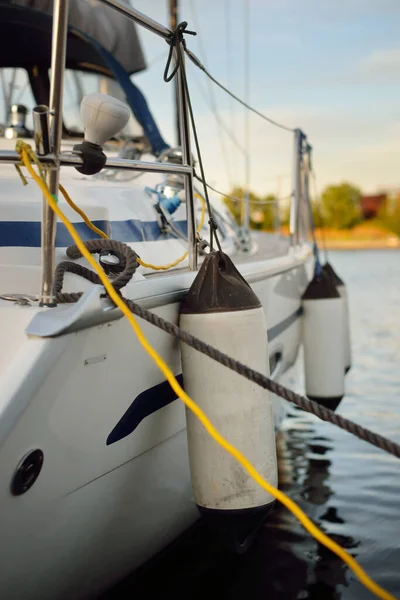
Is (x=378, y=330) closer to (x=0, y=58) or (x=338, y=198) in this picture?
(x=0, y=58)

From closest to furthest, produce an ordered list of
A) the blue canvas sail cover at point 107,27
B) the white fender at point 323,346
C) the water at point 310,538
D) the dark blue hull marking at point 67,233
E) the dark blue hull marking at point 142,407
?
the dark blue hull marking at point 142,407 → the dark blue hull marking at point 67,233 → the water at point 310,538 → the blue canvas sail cover at point 107,27 → the white fender at point 323,346

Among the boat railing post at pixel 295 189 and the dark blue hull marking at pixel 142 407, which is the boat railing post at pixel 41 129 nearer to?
the dark blue hull marking at pixel 142 407

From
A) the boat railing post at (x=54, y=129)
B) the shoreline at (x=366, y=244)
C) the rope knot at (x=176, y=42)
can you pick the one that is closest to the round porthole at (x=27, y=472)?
the boat railing post at (x=54, y=129)

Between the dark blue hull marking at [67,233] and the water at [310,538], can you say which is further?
the water at [310,538]

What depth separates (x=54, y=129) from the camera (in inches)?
78.1

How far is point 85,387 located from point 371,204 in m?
96.2

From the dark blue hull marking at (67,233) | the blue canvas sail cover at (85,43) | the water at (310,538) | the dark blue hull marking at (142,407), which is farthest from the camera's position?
the blue canvas sail cover at (85,43)

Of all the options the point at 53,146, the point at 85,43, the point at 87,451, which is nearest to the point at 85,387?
the point at 87,451

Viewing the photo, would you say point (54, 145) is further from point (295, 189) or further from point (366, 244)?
point (366, 244)

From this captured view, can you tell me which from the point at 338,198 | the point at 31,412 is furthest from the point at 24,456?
the point at 338,198

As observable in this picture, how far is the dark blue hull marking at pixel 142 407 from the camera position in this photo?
7.47 ft

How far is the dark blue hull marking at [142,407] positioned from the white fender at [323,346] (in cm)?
233

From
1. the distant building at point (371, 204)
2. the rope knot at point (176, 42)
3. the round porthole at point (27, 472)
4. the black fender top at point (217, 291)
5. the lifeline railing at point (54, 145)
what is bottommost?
the round porthole at point (27, 472)

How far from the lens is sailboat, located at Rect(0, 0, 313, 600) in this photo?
193cm
